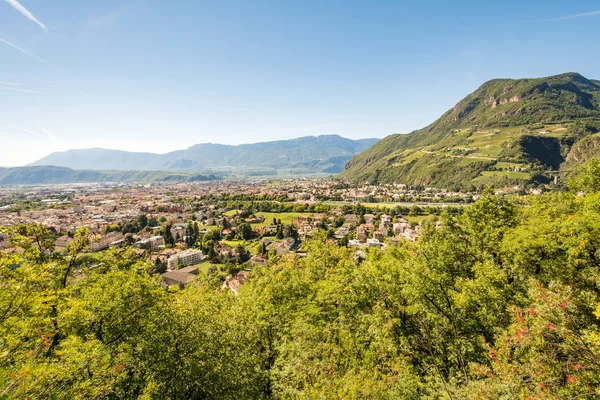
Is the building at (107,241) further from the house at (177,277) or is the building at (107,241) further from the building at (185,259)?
the house at (177,277)

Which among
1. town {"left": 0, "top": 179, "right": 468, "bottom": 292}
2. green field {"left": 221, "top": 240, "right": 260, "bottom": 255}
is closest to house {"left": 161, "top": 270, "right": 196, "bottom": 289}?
town {"left": 0, "top": 179, "right": 468, "bottom": 292}

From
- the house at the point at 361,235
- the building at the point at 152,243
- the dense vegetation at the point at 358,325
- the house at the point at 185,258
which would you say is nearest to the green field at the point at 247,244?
the house at the point at 185,258

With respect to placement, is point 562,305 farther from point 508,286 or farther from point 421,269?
point 421,269

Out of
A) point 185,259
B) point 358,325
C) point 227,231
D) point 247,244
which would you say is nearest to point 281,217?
point 227,231

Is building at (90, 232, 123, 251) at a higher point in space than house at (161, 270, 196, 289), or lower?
higher

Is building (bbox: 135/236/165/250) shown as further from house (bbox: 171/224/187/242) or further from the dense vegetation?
the dense vegetation

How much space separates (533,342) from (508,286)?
15.0 ft

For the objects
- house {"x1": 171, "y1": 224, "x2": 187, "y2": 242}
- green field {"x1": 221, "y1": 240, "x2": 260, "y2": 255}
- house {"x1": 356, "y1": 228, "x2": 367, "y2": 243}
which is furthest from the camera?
house {"x1": 171, "y1": 224, "x2": 187, "y2": 242}

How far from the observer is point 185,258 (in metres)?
62.3

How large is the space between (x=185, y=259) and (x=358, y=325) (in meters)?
57.2

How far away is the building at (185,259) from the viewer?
60.9 meters

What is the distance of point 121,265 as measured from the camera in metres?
13.7

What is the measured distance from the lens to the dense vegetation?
8.29 meters

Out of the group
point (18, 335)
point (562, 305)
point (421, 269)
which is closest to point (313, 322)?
point (421, 269)
